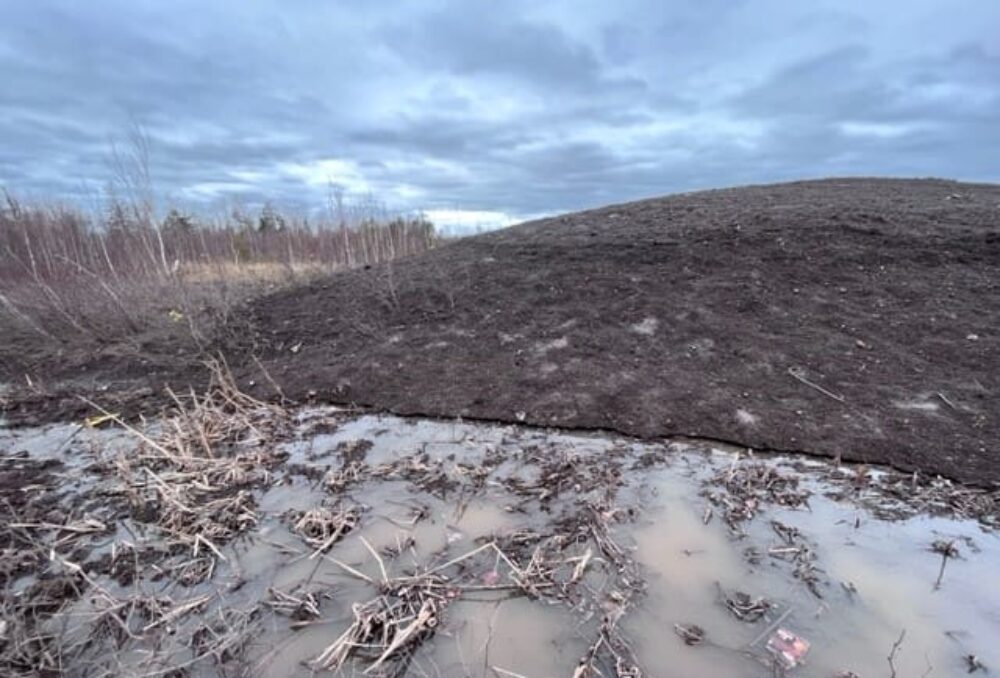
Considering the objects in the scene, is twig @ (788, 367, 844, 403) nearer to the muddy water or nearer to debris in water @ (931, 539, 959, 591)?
the muddy water

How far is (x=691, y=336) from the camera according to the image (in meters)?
5.43

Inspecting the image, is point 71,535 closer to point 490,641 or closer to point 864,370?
point 490,641

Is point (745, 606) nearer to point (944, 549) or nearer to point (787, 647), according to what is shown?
point (787, 647)

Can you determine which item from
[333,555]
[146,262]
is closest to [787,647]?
[333,555]

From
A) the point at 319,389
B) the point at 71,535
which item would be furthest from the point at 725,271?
the point at 71,535

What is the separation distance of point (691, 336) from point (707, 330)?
0.20 metres

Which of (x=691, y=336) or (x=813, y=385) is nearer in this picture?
(x=813, y=385)

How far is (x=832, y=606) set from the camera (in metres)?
2.39

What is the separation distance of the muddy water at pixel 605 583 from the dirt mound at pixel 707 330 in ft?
2.52

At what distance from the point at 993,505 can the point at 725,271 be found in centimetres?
404

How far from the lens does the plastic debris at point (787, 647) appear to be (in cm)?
213

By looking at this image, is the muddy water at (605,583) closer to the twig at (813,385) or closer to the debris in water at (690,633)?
the debris in water at (690,633)

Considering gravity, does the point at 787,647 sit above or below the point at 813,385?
below

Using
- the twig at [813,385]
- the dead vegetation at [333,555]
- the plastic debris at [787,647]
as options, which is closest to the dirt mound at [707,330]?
the twig at [813,385]
